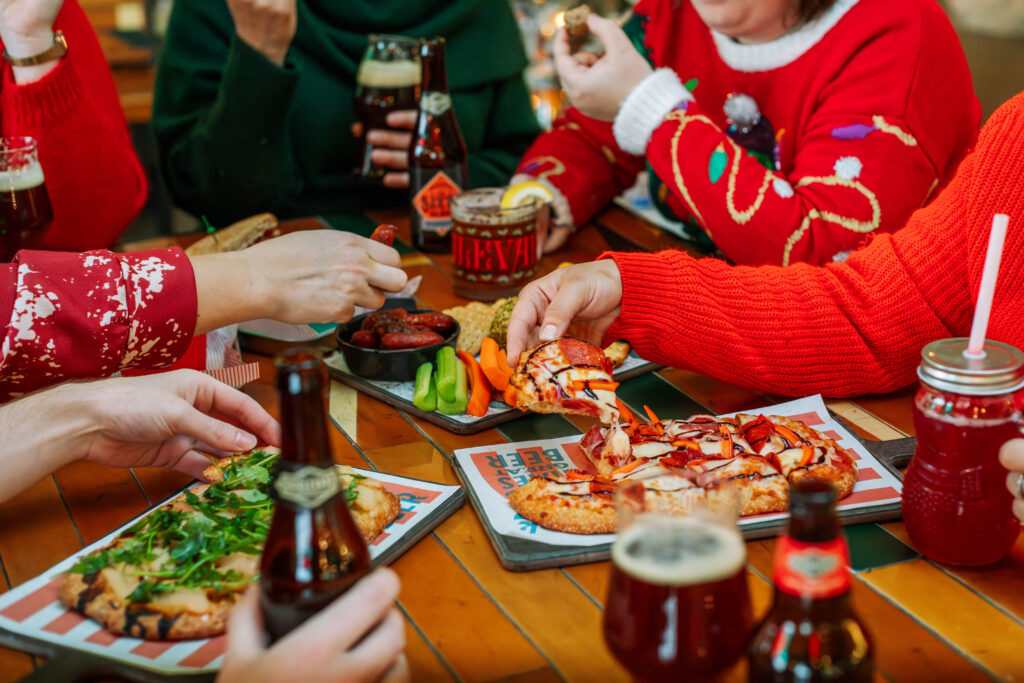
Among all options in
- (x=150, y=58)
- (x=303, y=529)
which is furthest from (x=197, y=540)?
(x=150, y=58)

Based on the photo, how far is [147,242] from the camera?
7.59 feet

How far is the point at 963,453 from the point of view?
101cm

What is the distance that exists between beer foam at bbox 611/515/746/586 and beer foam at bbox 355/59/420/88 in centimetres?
184

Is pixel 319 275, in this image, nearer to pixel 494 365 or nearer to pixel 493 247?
pixel 494 365

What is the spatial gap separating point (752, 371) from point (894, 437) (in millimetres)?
235

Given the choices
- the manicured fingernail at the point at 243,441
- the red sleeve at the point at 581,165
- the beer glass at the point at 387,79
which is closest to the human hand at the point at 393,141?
the beer glass at the point at 387,79

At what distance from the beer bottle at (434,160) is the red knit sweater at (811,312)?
72 centimetres

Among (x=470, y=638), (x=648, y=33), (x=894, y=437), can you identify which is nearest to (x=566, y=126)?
(x=648, y=33)

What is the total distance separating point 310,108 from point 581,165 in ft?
2.72

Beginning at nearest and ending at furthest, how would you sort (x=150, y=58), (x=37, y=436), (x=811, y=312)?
(x=37, y=436), (x=811, y=312), (x=150, y=58)

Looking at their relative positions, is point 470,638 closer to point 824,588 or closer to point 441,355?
point 824,588

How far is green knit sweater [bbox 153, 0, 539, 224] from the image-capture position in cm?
247

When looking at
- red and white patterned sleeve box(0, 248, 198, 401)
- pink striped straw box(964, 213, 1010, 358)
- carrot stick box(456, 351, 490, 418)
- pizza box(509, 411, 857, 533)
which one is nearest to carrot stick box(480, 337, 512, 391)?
carrot stick box(456, 351, 490, 418)

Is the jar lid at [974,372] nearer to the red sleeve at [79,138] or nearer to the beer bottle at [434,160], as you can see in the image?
the beer bottle at [434,160]
